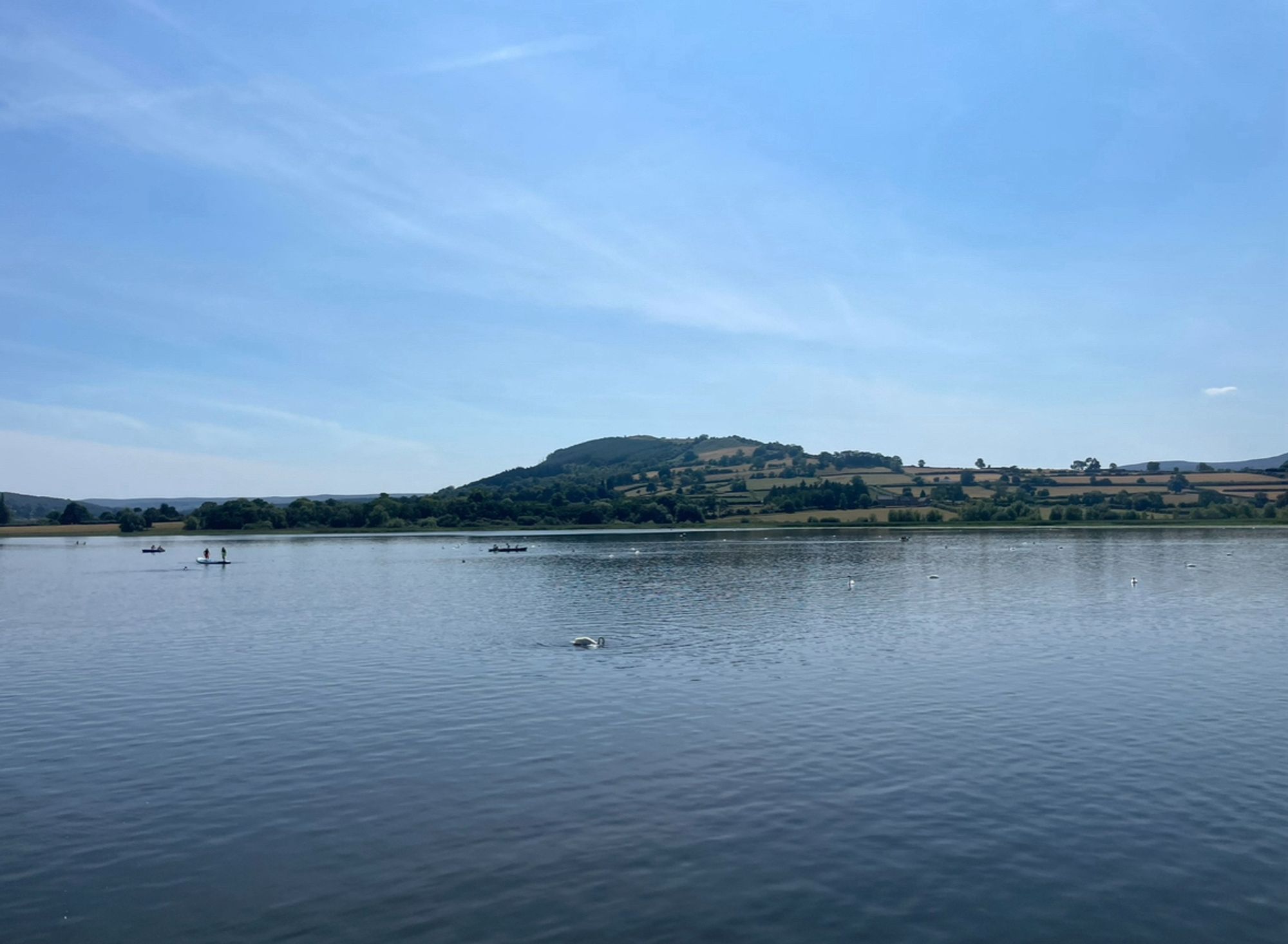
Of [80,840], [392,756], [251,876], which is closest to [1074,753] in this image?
[392,756]

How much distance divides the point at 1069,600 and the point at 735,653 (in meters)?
36.5

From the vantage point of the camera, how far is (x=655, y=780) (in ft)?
84.0

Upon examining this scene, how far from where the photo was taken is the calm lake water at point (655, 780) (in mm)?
17516

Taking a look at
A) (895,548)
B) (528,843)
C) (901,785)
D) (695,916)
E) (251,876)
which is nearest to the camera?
(695,916)

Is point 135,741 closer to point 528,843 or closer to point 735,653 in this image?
point 528,843

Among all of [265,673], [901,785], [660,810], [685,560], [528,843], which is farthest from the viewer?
[685,560]

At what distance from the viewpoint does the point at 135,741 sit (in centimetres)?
3130

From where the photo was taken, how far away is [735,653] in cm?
4750

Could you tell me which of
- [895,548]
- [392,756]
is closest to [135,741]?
[392,756]

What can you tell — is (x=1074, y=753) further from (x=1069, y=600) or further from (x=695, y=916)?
(x=1069, y=600)

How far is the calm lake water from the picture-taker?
57.5 feet

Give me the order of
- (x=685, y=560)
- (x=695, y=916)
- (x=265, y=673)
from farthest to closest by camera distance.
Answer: (x=685, y=560), (x=265, y=673), (x=695, y=916)

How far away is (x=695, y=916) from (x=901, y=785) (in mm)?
9799

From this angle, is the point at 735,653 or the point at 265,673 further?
the point at 735,653
